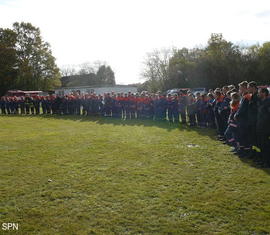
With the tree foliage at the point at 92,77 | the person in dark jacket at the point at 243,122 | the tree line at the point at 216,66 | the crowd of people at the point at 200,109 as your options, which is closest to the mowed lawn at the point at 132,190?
the person in dark jacket at the point at 243,122

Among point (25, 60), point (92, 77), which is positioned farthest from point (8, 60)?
point (92, 77)

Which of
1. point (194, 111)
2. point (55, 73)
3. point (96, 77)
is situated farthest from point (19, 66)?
point (194, 111)

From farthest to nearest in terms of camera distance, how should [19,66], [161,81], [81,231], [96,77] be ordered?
1. [96,77]
2. [161,81]
3. [19,66]
4. [81,231]

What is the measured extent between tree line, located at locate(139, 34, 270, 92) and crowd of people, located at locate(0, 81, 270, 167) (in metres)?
31.5

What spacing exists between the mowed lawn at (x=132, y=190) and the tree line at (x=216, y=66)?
3969 cm

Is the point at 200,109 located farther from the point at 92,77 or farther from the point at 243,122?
the point at 92,77

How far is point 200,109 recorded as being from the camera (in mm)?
14664

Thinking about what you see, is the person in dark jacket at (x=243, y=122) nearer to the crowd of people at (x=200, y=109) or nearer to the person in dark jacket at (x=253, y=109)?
the crowd of people at (x=200, y=109)

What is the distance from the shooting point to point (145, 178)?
Result: 649 centimetres

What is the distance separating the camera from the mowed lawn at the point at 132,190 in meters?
4.41

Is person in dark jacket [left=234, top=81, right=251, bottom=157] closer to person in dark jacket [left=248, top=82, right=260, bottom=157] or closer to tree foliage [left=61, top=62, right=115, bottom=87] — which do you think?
person in dark jacket [left=248, top=82, right=260, bottom=157]

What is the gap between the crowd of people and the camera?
25.7ft

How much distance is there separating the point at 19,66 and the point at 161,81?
27.0m

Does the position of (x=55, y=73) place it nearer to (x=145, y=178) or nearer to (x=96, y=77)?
(x=96, y=77)
